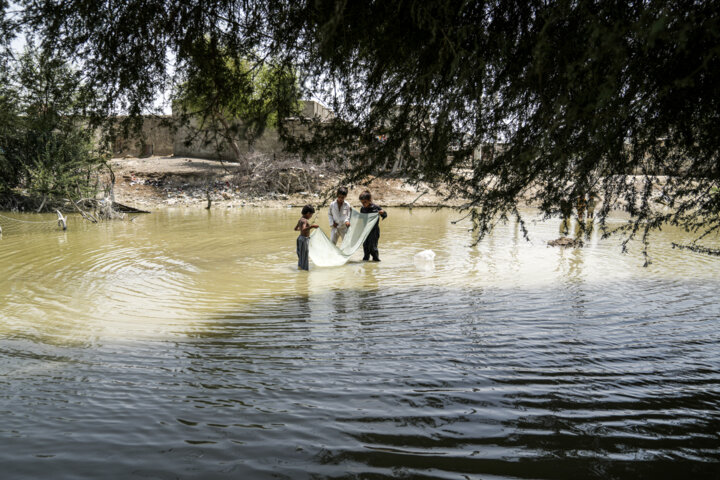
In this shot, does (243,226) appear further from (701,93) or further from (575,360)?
(701,93)

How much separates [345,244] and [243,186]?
2046cm

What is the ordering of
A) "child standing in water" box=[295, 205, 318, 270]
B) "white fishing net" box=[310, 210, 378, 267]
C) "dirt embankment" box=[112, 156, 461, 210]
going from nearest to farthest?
"child standing in water" box=[295, 205, 318, 270]
"white fishing net" box=[310, 210, 378, 267]
"dirt embankment" box=[112, 156, 461, 210]

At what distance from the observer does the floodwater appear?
355 centimetres

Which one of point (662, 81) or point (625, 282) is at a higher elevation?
point (662, 81)

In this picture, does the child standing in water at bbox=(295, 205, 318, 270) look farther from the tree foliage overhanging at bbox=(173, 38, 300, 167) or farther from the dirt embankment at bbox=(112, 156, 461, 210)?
the dirt embankment at bbox=(112, 156, 461, 210)

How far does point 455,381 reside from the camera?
489cm

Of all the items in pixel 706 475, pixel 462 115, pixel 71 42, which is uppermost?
pixel 71 42

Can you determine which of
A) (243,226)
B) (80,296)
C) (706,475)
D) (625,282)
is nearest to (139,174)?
(243,226)

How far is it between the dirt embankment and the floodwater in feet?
64.4

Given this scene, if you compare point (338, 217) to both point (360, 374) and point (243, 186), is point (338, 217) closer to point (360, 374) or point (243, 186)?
point (360, 374)

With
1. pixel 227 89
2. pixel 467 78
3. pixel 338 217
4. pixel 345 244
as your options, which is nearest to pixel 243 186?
pixel 338 217

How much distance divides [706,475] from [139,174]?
109 ft

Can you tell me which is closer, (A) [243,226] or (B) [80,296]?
(B) [80,296]

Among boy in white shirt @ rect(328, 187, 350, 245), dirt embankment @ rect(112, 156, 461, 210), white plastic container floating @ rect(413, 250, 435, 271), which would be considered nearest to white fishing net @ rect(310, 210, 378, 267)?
boy in white shirt @ rect(328, 187, 350, 245)
